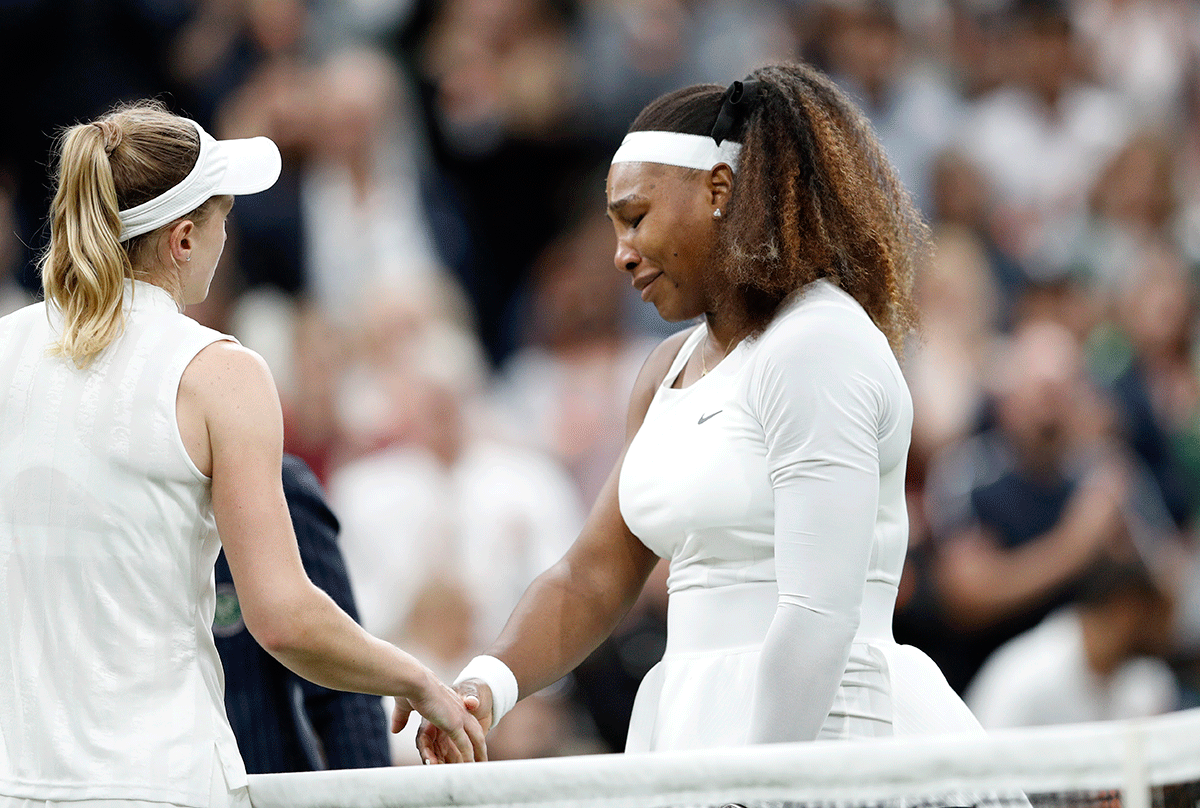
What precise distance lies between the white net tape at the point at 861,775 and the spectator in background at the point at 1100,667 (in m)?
3.35

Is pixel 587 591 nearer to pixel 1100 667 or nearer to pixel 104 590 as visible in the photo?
pixel 104 590

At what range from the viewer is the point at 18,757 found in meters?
1.99

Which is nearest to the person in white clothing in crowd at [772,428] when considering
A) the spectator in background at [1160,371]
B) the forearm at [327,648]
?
the forearm at [327,648]

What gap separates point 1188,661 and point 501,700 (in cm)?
377

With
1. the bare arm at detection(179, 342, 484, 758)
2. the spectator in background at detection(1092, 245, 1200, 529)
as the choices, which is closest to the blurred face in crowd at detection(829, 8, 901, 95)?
the spectator in background at detection(1092, 245, 1200, 529)

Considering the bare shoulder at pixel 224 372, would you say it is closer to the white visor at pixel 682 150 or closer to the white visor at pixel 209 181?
the white visor at pixel 209 181

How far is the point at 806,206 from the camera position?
95.3 inches

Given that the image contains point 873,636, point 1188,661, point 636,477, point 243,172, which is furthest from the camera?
point 1188,661

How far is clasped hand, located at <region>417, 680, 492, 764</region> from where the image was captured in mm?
2428

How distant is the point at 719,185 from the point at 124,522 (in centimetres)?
109

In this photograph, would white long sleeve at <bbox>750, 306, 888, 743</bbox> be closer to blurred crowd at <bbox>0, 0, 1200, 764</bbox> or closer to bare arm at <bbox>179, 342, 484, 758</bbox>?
bare arm at <bbox>179, 342, 484, 758</bbox>

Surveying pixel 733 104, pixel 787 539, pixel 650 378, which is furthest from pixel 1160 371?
pixel 787 539

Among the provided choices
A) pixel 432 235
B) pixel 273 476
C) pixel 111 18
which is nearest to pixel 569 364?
pixel 432 235

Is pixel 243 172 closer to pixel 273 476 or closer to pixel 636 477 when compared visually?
pixel 273 476
